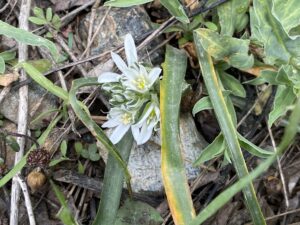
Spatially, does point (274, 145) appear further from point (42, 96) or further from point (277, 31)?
point (42, 96)

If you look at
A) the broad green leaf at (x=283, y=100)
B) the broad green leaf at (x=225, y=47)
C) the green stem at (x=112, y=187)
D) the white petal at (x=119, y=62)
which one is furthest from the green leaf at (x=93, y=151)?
the broad green leaf at (x=283, y=100)

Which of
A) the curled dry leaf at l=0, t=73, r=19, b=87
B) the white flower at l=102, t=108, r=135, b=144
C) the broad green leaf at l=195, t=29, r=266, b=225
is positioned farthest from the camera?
the curled dry leaf at l=0, t=73, r=19, b=87

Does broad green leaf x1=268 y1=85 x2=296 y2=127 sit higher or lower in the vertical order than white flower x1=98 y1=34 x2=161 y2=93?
lower

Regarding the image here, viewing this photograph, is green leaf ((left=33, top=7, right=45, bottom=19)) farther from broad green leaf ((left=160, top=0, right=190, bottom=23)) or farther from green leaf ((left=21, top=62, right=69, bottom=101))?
broad green leaf ((left=160, top=0, right=190, bottom=23))

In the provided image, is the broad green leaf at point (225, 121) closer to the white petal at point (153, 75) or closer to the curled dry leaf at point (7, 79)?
the white petal at point (153, 75)

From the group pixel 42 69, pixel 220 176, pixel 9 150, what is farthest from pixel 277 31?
pixel 9 150

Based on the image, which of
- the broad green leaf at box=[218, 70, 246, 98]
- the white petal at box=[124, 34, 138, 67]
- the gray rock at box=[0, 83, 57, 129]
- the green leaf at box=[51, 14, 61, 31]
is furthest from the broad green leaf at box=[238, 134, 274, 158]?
the green leaf at box=[51, 14, 61, 31]
